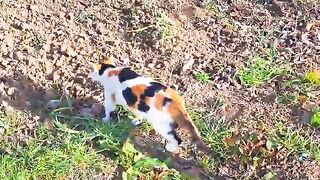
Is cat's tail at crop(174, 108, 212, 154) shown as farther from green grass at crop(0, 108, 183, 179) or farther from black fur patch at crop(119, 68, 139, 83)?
black fur patch at crop(119, 68, 139, 83)

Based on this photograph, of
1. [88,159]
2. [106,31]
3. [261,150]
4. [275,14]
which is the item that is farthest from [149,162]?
[275,14]

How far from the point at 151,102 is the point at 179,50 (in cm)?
117

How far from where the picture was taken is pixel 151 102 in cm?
438

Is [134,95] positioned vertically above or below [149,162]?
above

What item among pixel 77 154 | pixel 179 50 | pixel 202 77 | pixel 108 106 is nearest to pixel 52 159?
pixel 77 154

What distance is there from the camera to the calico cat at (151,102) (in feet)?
14.2

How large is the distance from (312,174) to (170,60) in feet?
4.71

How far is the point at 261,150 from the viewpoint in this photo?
458 cm

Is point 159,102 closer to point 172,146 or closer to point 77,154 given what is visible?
point 172,146

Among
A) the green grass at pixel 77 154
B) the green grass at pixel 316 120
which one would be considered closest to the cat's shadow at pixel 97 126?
the green grass at pixel 77 154

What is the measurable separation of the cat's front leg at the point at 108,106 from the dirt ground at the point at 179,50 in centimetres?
28

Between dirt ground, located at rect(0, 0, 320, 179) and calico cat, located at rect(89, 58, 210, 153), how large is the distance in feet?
1.13

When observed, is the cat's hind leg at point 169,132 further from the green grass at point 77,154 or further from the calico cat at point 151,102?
the green grass at point 77,154

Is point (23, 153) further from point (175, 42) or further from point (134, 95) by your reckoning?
point (175, 42)
